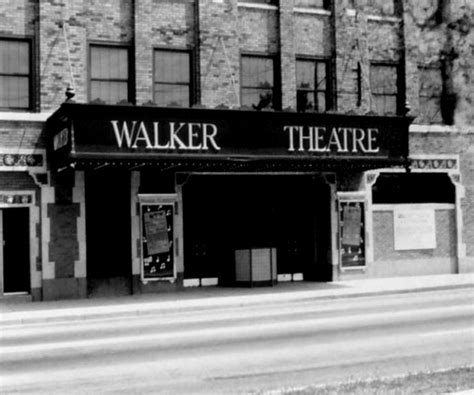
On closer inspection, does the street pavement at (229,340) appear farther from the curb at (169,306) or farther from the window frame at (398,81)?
the window frame at (398,81)

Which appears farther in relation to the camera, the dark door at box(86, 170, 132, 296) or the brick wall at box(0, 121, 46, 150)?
the dark door at box(86, 170, 132, 296)

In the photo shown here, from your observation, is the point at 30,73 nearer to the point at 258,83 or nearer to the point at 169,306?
the point at 258,83

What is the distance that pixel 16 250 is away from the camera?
69.7 feet

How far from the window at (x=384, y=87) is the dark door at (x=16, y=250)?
464 inches

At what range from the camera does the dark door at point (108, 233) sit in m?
22.1

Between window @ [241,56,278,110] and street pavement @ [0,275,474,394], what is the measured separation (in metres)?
5.96

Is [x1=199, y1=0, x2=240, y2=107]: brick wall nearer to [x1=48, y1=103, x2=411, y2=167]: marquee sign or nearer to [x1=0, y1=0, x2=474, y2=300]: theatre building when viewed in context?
[x1=0, y1=0, x2=474, y2=300]: theatre building

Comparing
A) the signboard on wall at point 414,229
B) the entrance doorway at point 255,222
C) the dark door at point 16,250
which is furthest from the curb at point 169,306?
the signboard on wall at point 414,229

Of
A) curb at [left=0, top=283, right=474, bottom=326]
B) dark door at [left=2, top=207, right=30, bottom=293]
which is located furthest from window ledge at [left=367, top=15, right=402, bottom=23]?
dark door at [left=2, top=207, right=30, bottom=293]

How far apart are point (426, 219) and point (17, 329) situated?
48.3 feet

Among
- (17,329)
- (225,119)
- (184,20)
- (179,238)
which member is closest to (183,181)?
(179,238)

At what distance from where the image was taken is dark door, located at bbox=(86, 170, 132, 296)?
870 inches

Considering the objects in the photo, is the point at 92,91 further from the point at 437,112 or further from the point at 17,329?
the point at 437,112

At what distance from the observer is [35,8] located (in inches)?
857
